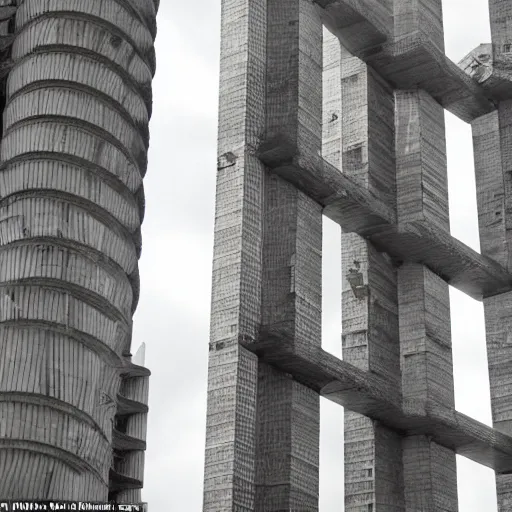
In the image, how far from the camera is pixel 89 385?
417 cm

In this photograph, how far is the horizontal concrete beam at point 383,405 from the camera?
250 inches

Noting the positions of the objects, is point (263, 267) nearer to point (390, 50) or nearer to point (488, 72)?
point (390, 50)

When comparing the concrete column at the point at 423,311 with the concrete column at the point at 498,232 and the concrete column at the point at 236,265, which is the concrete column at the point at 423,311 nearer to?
the concrete column at the point at 498,232

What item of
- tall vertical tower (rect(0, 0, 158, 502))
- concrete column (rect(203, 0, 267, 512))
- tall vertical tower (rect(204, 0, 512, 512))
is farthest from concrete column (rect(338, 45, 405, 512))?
tall vertical tower (rect(0, 0, 158, 502))

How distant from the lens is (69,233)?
14.1 feet

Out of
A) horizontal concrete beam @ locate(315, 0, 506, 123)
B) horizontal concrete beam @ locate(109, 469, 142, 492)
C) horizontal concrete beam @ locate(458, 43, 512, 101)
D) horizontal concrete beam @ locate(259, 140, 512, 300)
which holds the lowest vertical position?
horizontal concrete beam @ locate(109, 469, 142, 492)

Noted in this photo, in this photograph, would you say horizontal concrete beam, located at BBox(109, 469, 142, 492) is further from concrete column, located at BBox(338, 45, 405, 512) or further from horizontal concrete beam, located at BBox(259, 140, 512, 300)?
horizontal concrete beam, located at BBox(259, 140, 512, 300)

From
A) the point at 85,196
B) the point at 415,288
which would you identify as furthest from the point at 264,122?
the point at 85,196

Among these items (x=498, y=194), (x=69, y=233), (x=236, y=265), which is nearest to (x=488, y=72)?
(x=498, y=194)

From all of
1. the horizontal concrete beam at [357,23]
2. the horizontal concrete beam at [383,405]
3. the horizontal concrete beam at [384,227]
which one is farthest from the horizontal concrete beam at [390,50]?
the horizontal concrete beam at [383,405]

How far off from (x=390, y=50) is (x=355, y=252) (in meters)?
1.49

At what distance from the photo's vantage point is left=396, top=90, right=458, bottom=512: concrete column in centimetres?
721

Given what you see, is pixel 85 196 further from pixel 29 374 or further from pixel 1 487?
pixel 1 487

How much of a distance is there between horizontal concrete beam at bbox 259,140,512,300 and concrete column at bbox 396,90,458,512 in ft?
0.34
